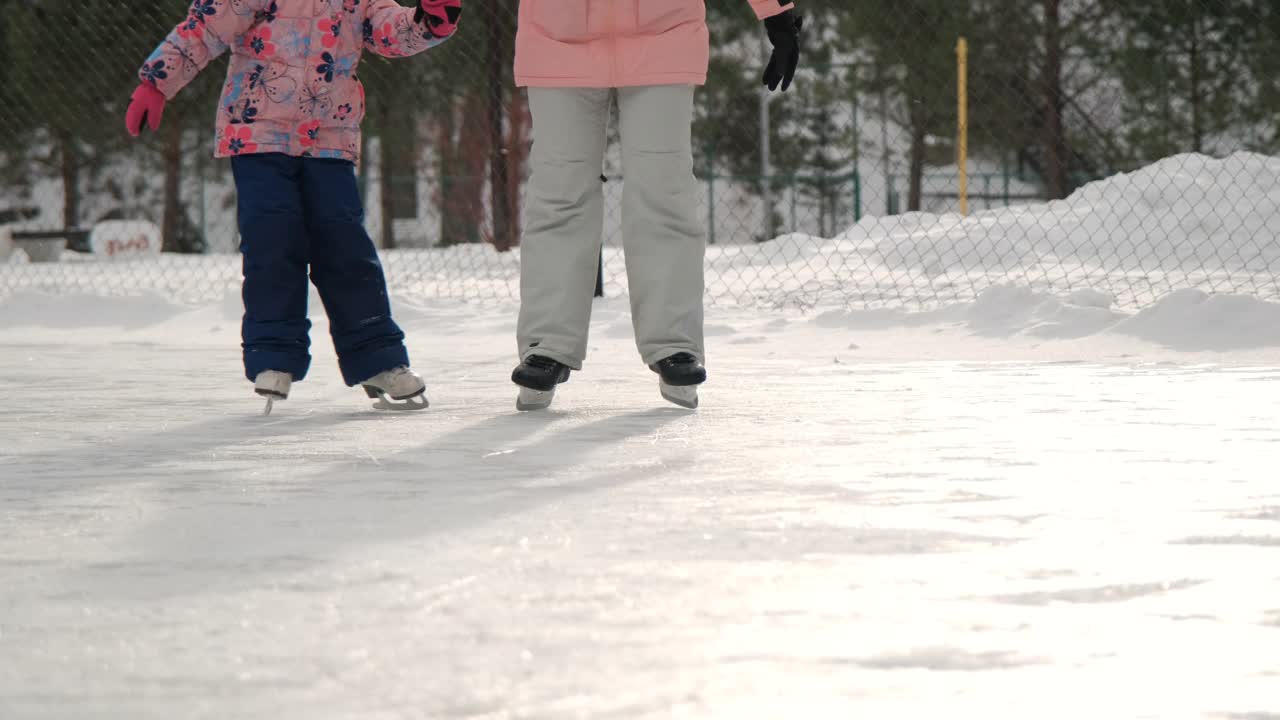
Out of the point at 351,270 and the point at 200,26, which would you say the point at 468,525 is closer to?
the point at 351,270

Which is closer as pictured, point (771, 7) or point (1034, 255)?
point (771, 7)

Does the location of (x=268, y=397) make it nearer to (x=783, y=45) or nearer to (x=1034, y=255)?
(x=783, y=45)

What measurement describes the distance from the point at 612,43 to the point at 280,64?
2.43ft

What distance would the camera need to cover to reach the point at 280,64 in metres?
3.61

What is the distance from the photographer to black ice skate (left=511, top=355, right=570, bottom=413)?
3527 millimetres

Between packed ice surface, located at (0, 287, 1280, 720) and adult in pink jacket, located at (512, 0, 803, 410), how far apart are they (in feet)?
0.56

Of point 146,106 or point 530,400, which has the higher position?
point 146,106

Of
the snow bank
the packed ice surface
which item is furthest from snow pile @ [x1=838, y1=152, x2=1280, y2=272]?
the packed ice surface

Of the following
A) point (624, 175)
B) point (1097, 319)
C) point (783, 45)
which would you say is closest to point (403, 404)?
point (624, 175)

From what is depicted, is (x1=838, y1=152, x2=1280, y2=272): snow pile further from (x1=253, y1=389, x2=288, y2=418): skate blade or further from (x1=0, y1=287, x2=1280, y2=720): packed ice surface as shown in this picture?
(x1=253, y1=389, x2=288, y2=418): skate blade

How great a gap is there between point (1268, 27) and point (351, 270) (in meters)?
6.58

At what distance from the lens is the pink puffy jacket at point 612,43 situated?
358 cm

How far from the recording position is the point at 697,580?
5.65ft

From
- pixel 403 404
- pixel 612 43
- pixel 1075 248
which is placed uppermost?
pixel 612 43
